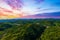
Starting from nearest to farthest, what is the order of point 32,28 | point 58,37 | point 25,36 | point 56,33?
point 58,37, point 56,33, point 25,36, point 32,28

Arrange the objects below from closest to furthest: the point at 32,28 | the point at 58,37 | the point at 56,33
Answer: the point at 58,37, the point at 56,33, the point at 32,28

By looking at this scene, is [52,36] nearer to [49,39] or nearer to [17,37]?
[49,39]

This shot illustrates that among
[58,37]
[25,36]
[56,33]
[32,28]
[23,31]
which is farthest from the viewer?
[32,28]

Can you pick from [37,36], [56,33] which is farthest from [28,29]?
[56,33]

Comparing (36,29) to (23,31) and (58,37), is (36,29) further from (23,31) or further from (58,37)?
(58,37)

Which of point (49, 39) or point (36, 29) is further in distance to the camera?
point (36, 29)

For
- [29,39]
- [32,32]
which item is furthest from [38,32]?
[29,39]

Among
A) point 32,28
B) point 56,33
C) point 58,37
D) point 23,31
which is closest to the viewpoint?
point 58,37

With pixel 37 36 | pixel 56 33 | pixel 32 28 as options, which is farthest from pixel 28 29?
pixel 56 33

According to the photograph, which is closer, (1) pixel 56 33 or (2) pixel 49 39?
(2) pixel 49 39
